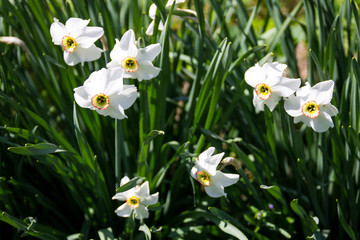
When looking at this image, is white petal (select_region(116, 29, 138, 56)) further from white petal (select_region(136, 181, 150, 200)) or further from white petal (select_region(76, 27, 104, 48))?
white petal (select_region(136, 181, 150, 200))

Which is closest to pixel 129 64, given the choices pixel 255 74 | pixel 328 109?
pixel 255 74

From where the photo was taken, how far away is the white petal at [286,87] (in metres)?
1.09

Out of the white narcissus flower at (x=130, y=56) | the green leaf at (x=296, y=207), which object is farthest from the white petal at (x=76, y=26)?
the green leaf at (x=296, y=207)

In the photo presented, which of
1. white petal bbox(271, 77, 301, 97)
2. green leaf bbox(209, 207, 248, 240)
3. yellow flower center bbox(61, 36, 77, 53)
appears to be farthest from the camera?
green leaf bbox(209, 207, 248, 240)

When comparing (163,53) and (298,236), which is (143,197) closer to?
(163,53)

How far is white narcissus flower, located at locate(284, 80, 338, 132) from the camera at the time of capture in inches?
43.9

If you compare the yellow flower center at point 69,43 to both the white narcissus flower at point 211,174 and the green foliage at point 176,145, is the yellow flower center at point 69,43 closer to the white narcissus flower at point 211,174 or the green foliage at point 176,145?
the green foliage at point 176,145

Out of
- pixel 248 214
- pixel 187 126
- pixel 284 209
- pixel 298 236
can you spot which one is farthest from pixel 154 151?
pixel 298 236

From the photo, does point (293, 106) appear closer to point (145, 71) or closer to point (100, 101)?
point (145, 71)

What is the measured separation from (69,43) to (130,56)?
0.19 meters

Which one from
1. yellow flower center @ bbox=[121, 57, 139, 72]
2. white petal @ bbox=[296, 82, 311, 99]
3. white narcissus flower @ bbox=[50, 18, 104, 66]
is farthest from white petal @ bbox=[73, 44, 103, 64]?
white petal @ bbox=[296, 82, 311, 99]

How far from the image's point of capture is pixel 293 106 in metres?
1.14

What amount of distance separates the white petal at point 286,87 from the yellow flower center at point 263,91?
0.05 feet

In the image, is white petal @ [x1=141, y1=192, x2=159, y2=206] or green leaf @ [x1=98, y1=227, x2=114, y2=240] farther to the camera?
green leaf @ [x1=98, y1=227, x2=114, y2=240]
